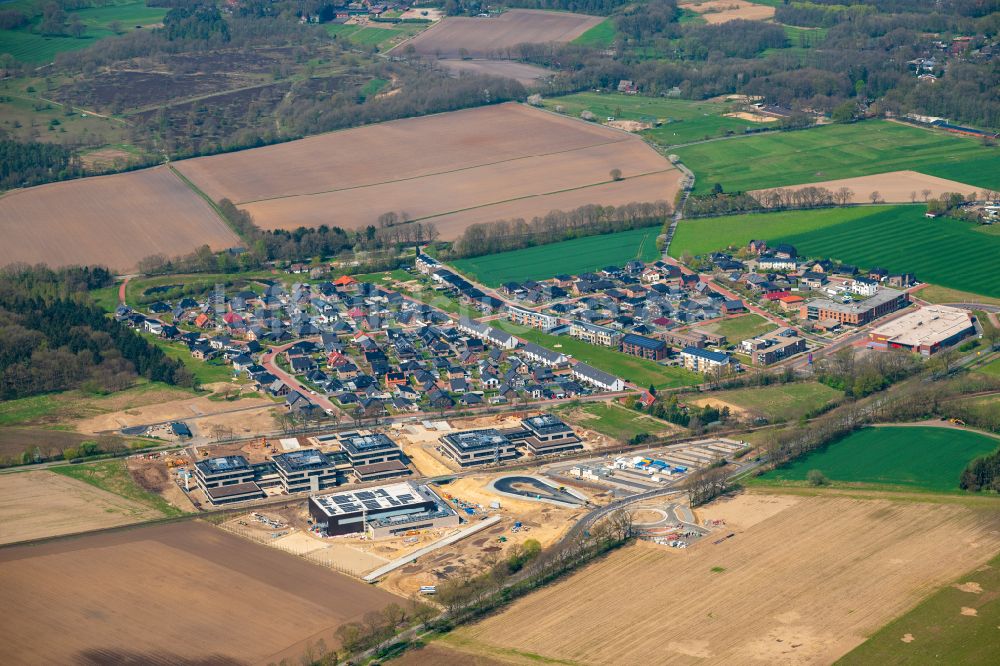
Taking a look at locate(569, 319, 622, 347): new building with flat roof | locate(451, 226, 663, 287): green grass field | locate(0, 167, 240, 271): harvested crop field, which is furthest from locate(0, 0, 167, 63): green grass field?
locate(569, 319, 622, 347): new building with flat roof

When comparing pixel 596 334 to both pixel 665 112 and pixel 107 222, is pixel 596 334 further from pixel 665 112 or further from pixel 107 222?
pixel 665 112

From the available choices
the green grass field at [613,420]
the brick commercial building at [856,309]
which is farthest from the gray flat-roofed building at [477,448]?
the brick commercial building at [856,309]

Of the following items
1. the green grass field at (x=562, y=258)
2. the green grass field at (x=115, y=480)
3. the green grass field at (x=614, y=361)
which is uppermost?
the green grass field at (x=562, y=258)

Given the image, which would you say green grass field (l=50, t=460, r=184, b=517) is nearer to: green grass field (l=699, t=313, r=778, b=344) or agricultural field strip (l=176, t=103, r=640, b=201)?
green grass field (l=699, t=313, r=778, b=344)

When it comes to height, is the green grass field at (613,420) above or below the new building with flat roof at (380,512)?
below

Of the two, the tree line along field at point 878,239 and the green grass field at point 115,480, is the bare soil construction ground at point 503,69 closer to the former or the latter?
the tree line along field at point 878,239

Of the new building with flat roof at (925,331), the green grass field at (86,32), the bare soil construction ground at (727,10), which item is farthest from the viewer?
the bare soil construction ground at (727,10)

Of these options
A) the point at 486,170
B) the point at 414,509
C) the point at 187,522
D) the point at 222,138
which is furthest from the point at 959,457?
the point at 222,138
